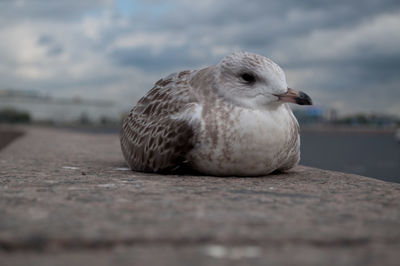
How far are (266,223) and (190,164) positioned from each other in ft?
7.33

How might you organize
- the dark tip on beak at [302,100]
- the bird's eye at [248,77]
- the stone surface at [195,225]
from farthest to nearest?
the bird's eye at [248,77]
the dark tip on beak at [302,100]
the stone surface at [195,225]

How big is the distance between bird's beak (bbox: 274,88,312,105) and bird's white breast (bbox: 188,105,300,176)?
156 millimetres

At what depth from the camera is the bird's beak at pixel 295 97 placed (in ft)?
14.4

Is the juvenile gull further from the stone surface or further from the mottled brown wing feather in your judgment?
the stone surface

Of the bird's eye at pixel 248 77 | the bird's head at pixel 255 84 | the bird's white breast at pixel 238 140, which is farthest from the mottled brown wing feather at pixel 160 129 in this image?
the bird's eye at pixel 248 77

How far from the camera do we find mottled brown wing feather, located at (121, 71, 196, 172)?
14.5 ft

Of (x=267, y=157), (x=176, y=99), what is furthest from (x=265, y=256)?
(x=176, y=99)

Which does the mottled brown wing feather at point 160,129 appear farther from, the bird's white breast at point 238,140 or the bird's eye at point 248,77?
the bird's eye at point 248,77

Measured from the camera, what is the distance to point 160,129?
462 cm

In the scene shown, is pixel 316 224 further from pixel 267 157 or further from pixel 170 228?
pixel 267 157

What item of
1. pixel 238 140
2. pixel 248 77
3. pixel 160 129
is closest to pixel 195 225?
pixel 238 140

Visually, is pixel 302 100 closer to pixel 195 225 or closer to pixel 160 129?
pixel 160 129

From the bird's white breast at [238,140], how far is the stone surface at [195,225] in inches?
26.4

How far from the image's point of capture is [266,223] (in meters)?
2.30
